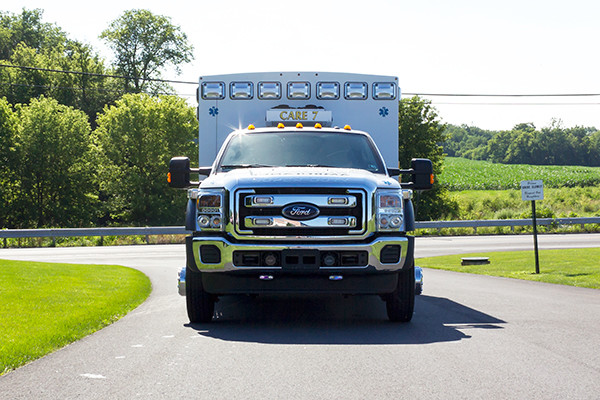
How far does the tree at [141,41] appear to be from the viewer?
230 feet

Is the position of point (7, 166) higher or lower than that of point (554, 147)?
lower

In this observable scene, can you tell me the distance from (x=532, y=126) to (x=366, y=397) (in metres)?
175

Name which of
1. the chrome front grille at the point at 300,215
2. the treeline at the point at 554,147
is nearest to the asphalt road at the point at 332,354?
the chrome front grille at the point at 300,215

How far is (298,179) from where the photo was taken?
817cm

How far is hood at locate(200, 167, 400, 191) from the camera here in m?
8.12

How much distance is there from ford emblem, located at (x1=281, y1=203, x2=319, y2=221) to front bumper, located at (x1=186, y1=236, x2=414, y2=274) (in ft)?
0.92

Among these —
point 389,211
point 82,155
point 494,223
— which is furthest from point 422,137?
point 389,211

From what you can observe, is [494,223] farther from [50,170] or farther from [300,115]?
[50,170]

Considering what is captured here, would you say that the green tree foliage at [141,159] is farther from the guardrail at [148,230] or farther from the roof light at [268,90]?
the roof light at [268,90]

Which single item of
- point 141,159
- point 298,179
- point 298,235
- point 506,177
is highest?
point 141,159

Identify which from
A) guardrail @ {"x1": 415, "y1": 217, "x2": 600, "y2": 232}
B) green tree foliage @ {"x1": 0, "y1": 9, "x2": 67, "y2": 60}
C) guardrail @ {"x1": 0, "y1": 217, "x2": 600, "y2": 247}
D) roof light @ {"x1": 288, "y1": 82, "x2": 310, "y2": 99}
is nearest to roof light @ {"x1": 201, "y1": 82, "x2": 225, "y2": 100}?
roof light @ {"x1": 288, "y1": 82, "x2": 310, "y2": 99}

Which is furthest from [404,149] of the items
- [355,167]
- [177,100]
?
[355,167]

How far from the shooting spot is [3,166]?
54031 mm

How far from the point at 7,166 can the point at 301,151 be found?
48.8 metres
